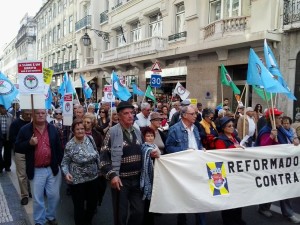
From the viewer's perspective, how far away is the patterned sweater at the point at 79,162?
4.22 meters

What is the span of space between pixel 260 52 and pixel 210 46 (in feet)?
7.76

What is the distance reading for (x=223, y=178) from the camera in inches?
170

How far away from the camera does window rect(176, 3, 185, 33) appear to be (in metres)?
17.7

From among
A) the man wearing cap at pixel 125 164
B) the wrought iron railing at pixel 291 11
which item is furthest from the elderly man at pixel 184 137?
the wrought iron railing at pixel 291 11

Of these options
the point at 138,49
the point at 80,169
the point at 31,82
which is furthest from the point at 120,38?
the point at 80,169

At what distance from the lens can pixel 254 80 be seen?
5441 millimetres

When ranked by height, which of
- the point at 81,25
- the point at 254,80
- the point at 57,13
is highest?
the point at 57,13

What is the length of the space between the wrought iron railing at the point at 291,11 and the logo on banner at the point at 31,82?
31.6ft

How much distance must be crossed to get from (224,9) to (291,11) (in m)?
3.77

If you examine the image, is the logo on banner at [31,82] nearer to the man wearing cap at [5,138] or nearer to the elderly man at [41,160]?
the elderly man at [41,160]

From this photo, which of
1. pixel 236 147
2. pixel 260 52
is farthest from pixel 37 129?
pixel 260 52

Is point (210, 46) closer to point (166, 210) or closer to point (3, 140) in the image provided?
point (3, 140)

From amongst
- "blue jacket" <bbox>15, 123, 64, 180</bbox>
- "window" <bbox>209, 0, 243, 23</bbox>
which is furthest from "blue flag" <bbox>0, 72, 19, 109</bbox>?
"window" <bbox>209, 0, 243, 23</bbox>

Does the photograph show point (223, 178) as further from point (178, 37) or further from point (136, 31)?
point (136, 31)
